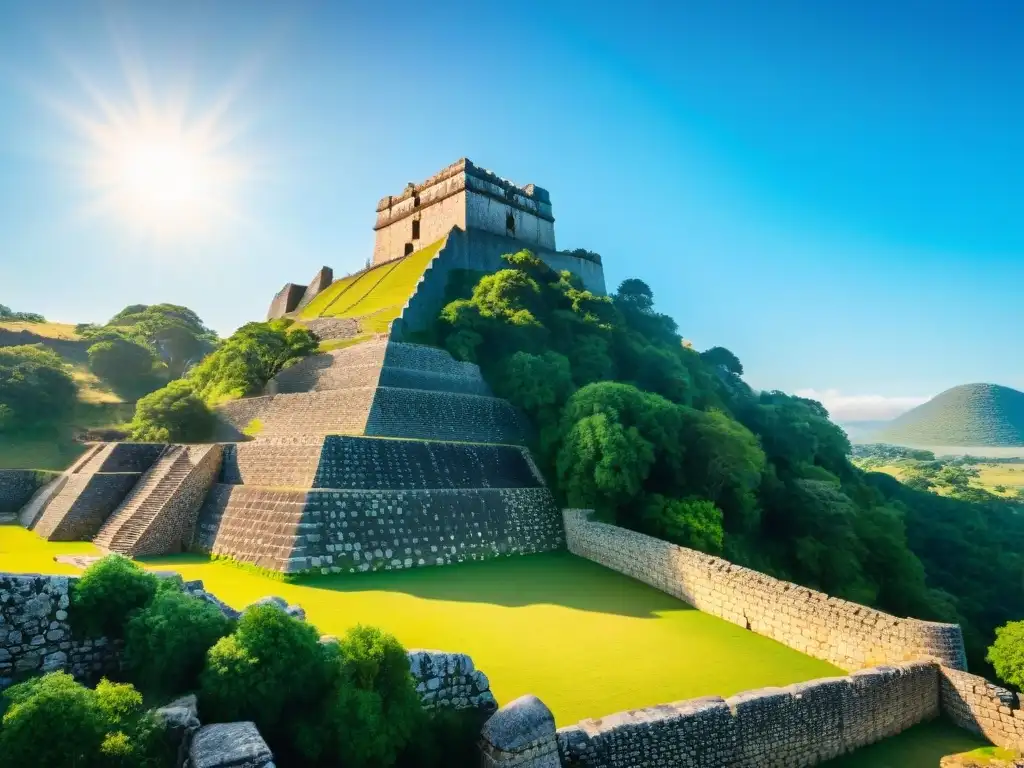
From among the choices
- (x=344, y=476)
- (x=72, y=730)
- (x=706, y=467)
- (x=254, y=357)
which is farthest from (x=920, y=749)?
(x=254, y=357)

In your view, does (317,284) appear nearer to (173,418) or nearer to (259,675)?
(173,418)

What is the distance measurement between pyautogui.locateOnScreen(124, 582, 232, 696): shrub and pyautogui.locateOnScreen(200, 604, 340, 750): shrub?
9.9 inches

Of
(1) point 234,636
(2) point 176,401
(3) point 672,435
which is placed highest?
(2) point 176,401

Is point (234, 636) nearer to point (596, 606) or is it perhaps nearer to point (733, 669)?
point (733, 669)

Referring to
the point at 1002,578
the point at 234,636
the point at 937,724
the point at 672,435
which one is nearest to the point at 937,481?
the point at 1002,578

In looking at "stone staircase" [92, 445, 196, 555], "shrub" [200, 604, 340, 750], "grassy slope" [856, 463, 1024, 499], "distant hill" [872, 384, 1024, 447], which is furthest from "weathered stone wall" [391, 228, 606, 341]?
"distant hill" [872, 384, 1024, 447]

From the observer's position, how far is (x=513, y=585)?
46.1ft

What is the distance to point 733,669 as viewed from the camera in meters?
9.73

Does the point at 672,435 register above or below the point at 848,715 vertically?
above

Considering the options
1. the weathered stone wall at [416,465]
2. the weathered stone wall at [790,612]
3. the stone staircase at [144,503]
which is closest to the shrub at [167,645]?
the weathered stone wall at [790,612]

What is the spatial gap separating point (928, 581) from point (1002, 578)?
475 centimetres

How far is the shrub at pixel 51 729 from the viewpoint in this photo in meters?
3.98

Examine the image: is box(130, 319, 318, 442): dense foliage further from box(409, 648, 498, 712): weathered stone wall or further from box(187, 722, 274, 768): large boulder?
box(187, 722, 274, 768): large boulder

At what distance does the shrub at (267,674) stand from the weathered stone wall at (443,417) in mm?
14752
